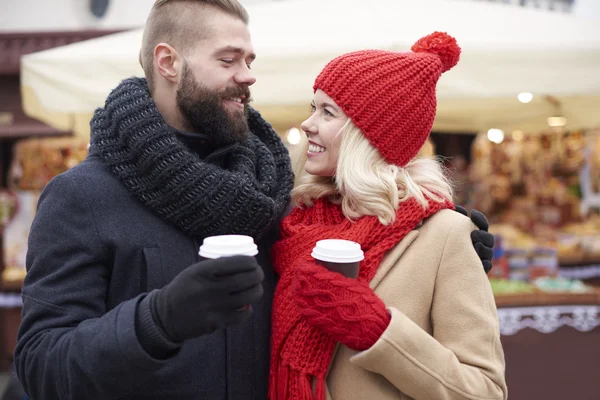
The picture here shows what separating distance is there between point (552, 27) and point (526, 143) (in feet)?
14.1

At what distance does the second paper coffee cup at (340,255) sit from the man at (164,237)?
0.27 m

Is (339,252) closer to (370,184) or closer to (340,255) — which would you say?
A: (340,255)

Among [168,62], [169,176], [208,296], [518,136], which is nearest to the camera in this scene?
[208,296]

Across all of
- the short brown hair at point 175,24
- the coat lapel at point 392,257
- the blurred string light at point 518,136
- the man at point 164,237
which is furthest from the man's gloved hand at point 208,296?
the blurred string light at point 518,136

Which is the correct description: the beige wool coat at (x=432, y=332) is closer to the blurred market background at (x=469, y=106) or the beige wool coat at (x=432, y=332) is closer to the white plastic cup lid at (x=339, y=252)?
the white plastic cup lid at (x=339, y=252)

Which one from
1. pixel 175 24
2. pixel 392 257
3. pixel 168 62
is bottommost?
pixel 392 257

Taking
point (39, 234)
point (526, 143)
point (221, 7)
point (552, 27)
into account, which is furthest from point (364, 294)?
point (526, 143)

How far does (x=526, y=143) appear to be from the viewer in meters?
8.09

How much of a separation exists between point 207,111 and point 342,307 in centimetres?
83

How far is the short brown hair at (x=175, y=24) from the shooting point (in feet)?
6.63

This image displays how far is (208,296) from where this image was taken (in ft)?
4.60

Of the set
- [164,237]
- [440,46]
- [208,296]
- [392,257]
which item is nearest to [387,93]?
[440,46]

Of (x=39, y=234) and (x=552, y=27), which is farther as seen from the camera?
(x=552, y=27)

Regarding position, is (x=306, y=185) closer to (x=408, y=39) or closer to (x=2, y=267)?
(x=408, y=39)
